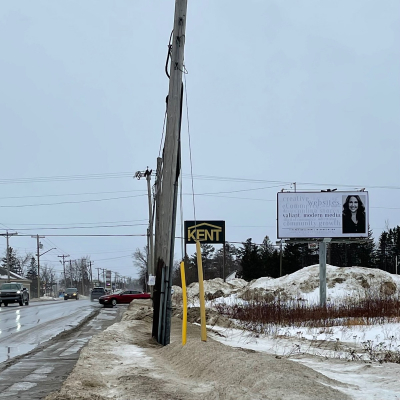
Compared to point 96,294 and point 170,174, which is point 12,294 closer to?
point 96,294

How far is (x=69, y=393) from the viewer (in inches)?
240

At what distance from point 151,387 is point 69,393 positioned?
880mm

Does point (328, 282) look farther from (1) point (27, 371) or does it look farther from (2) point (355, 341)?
(1) point (27, 371)

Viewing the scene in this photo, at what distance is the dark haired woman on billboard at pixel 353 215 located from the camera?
3272 cm

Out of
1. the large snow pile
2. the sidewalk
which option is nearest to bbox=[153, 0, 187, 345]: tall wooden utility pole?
the sidewalk

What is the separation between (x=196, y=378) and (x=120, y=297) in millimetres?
37590

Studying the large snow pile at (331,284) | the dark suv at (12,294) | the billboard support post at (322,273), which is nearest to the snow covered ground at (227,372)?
the billboard support post at (322,273)

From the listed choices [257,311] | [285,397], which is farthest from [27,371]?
[257,311]

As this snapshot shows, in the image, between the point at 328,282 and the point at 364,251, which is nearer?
the point at 328,282

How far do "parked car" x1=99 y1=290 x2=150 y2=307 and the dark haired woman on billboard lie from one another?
18.4 meters

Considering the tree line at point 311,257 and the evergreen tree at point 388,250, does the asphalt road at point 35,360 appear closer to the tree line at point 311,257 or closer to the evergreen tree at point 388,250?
the tree line at point 311,257

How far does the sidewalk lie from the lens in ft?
18.0

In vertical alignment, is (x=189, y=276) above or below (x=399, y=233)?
below

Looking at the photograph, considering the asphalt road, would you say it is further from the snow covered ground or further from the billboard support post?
the billboard support post
